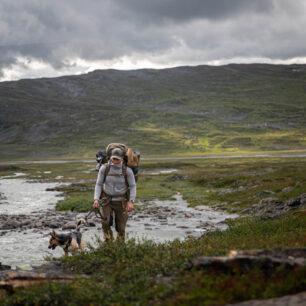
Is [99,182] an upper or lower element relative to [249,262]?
upper

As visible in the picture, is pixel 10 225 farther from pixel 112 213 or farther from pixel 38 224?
pixel 112 213

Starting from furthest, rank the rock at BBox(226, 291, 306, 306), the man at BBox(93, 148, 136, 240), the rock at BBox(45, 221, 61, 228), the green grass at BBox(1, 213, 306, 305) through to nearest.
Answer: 1. the rock at BBox(45, 221, 61, 228)
2. the man at BBox(93, 148, 136, 240)
3. the green grass at BBox(1, 213, 306, 305)
4. the rock at BBox(226, 291, 306, 306)

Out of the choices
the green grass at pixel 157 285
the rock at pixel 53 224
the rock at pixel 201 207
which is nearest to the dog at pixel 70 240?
the green grass at pixel 157 285

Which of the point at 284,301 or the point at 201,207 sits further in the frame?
the point at 201,207

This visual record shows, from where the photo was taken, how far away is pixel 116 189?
40.1 ft

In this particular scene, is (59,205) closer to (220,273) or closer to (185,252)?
(185,252)

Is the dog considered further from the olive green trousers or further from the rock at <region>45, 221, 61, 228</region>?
the rock at <region>45, 221, 61, 228</region>

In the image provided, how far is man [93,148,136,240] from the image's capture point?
39.5 feet

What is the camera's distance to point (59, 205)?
35.1m

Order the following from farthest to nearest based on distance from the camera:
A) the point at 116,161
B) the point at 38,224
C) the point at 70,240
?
the point at 38,224 < the point at 70,240 < the point at 116,161

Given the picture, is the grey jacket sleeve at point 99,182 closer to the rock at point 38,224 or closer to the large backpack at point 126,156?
the large backpack at point 126,156

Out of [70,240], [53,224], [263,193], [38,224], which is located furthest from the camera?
[263,193]

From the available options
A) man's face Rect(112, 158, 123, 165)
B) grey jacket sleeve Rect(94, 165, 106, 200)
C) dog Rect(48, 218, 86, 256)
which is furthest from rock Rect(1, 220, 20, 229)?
man's face Rect(112, 158, 123, 165)

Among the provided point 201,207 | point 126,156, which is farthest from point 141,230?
point 126,156
